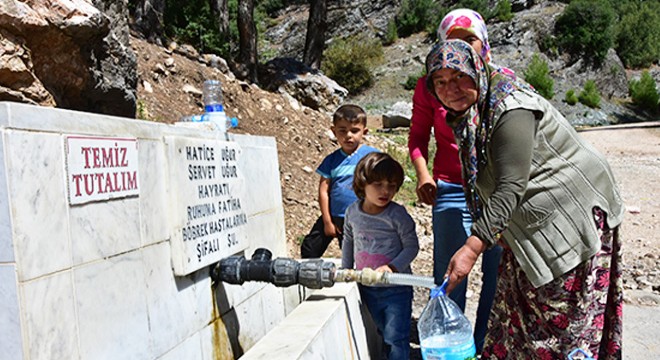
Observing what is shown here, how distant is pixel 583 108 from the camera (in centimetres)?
2541

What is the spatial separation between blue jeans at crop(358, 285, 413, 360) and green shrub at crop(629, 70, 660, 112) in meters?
29.6

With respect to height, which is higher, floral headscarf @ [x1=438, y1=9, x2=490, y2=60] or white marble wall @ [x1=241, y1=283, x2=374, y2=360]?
floral headscarf @ [x1=438, y1=9, x2=490, y2=60]

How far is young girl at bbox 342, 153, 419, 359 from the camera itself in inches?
120

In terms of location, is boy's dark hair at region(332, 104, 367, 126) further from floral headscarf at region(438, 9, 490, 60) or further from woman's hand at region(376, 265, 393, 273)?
woman's hand at region(376, 265, 393, 273)

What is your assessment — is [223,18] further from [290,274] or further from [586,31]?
[586,31]

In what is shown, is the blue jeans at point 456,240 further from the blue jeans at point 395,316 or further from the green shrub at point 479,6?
the green shrub at point 479,6

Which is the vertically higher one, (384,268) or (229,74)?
(229,74)

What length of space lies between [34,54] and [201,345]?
161 cm

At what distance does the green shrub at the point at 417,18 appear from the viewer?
35.9 metres

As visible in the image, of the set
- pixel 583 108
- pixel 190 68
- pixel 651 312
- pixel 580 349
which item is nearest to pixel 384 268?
pixel 580 349

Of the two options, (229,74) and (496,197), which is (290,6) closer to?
(229,74)

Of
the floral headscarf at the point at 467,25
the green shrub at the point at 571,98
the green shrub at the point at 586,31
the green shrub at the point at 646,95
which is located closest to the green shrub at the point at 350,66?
the green shrub at the point at 571,98

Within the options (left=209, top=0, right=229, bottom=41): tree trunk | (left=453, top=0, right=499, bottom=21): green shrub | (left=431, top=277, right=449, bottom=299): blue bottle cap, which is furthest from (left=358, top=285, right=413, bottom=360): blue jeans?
(left=453, top=0, right=499, bottom=21): green shrub

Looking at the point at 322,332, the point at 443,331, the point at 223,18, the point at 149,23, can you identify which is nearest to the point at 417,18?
the point at 223,18
